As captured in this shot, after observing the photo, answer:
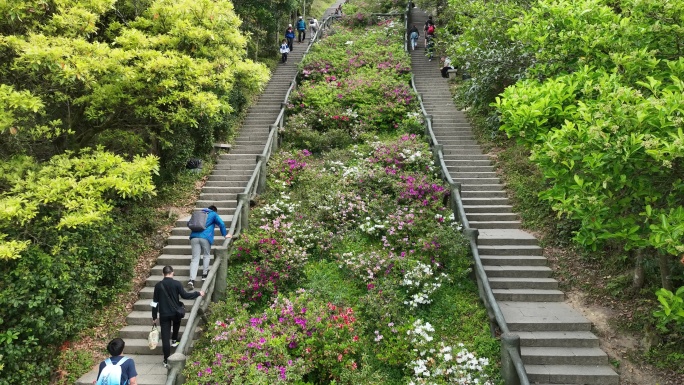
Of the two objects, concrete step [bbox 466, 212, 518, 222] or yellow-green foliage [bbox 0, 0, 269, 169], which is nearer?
yellow-green foliage [bbox 0, 0, 269, 169]

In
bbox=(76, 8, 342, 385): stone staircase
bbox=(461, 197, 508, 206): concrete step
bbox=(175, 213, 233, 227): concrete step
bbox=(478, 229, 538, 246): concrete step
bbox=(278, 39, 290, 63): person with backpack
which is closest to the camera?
bbox=(76, 8, 342, 385): stone staircase

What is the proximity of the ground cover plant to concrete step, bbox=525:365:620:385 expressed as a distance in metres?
0.66

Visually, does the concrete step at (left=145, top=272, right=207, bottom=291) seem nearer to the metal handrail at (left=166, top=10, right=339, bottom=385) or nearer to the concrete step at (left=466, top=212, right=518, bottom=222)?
the metal handrail at (left=166, top=10, right=339, bottom=385)

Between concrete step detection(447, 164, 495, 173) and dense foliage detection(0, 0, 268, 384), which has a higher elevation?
dense foliage detection(0, 0, 268, 384)

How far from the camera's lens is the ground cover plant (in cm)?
662

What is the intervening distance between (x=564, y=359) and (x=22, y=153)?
33.5ft

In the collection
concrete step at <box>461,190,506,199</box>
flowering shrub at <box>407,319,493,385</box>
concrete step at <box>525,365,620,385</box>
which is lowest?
concrete step at <box>525,365,620,385</box>

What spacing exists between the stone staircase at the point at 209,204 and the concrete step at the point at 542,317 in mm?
6170

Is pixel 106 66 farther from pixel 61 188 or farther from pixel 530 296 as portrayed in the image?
pixel 530 296

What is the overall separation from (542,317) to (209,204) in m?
8.60

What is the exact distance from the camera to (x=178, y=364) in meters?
6.39

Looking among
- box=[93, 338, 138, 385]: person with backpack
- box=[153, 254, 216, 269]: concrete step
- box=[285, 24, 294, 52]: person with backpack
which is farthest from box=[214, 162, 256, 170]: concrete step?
box=[285, 24, 294, 52]: person with backpack

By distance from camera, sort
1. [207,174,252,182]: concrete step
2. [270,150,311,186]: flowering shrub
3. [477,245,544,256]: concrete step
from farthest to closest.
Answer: [207,174,252,182]: concrete step, [270,150,311,186]: flowering shrub, [477,245,544,256]: concrete step

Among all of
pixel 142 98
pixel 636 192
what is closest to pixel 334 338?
pixel 636 192
